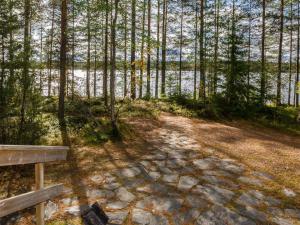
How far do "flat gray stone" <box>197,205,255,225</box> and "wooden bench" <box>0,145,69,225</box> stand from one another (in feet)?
8.03

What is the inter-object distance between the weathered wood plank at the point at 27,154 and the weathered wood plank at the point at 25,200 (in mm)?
384

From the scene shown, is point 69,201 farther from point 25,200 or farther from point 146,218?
point 25,200

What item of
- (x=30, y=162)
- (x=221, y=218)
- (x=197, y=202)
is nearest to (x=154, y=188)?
(x=197, y=202)

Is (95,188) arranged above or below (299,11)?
below

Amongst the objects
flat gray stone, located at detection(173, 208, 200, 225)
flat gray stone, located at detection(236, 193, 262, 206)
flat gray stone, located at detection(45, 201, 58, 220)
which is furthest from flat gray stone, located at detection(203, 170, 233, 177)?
flat gray stone, located at detection(45, 201, 58, 220)

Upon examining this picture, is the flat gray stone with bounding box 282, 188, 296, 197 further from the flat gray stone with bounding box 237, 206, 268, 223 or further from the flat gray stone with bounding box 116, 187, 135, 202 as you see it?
the flat gray stone with bounding box 116, 187, 135, 202

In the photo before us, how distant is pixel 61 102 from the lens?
1290 centimetres

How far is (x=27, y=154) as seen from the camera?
3.48 m

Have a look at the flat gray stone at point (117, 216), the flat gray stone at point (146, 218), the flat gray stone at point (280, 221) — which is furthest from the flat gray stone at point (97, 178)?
the flat gray stone at point (280, 221)

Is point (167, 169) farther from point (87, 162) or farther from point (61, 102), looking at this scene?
point (61, 102)

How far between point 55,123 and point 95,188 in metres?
6.72

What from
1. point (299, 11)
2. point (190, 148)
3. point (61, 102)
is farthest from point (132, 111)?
point (299, 11)

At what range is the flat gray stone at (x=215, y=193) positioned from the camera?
5.54 meters

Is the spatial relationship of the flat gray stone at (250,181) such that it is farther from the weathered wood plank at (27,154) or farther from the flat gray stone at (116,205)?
the weathered wood plank at (27,154)
